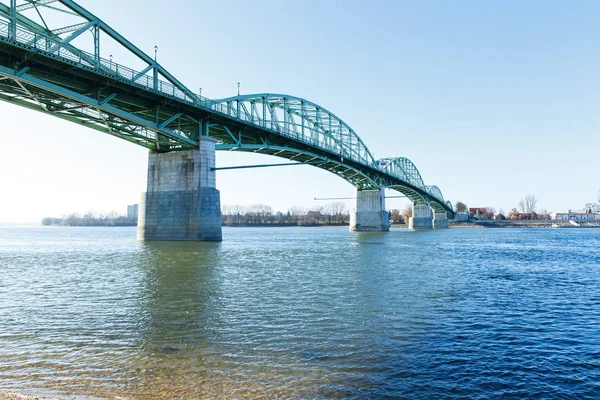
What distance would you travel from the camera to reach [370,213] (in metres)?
88.0

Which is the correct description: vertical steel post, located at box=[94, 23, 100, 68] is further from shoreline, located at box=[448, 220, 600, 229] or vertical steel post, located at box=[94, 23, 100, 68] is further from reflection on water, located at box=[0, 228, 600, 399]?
shoreline, located at box=[448, 220, 600, 229]

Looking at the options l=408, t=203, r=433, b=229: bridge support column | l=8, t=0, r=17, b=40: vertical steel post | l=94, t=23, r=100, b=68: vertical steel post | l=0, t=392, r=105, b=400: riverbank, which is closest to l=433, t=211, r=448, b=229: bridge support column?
l=408, t=203, r=433, b=229: bridge support column

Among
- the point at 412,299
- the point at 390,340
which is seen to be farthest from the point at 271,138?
the point at 390,340

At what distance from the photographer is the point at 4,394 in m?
5.39

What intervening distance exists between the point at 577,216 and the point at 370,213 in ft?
426

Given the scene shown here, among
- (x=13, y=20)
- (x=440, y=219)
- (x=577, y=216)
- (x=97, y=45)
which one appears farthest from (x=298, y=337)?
(x=577, y=216)

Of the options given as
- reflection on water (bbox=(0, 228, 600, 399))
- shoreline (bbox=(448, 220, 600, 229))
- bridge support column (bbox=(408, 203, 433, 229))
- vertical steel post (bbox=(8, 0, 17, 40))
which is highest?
vertical steel post (bbox=(8, 0, 17, 40))

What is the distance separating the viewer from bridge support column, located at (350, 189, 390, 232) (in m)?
87.2

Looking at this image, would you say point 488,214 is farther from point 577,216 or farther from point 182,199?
point 182,199

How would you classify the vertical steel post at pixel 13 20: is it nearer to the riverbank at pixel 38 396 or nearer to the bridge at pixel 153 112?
the bridge at pixel 153 112

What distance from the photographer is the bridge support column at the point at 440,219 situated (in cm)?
14270

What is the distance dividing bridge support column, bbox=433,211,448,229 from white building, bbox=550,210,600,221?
55.6m

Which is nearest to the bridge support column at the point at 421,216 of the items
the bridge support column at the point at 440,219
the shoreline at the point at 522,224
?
the bridge support column at the point at 440,219

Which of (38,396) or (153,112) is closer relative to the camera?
(38,396)
